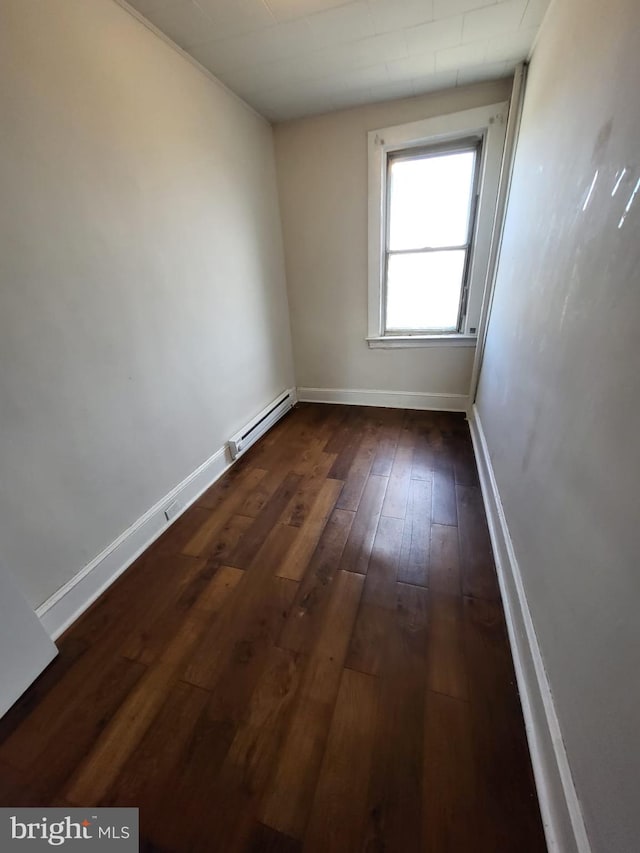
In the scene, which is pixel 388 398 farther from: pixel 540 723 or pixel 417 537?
pixel 540 723

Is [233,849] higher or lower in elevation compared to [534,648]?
lower

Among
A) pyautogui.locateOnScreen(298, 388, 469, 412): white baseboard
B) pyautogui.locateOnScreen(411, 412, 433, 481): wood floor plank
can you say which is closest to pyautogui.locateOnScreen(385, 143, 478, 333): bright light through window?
pyautogui.locateOnScreen(298, 388, 469, 412): white baseboard

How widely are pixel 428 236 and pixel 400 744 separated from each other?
3057 mm

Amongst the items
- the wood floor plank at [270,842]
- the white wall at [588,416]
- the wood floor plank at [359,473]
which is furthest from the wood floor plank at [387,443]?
the wood floor plank at [270,842]

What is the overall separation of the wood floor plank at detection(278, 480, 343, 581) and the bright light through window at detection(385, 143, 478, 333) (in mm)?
1718

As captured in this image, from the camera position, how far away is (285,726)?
100 centimetres

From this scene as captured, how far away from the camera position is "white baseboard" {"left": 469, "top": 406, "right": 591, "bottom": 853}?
73 centimetres

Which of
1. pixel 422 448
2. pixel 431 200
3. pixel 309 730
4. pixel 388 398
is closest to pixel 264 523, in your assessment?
pixel 309 730

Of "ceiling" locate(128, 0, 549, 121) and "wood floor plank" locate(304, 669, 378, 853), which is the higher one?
"ceiling" locate(128, 0, 549, 121)

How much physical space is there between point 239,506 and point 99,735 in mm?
1094

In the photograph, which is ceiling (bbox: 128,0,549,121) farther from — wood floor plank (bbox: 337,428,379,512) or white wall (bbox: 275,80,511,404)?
wood floor plank (bbox: 337,428,379,512)

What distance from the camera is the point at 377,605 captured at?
1.35 m

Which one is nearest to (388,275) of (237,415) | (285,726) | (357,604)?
(237,415)

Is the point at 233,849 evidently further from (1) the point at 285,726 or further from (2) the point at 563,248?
(2) the point at 563,248
